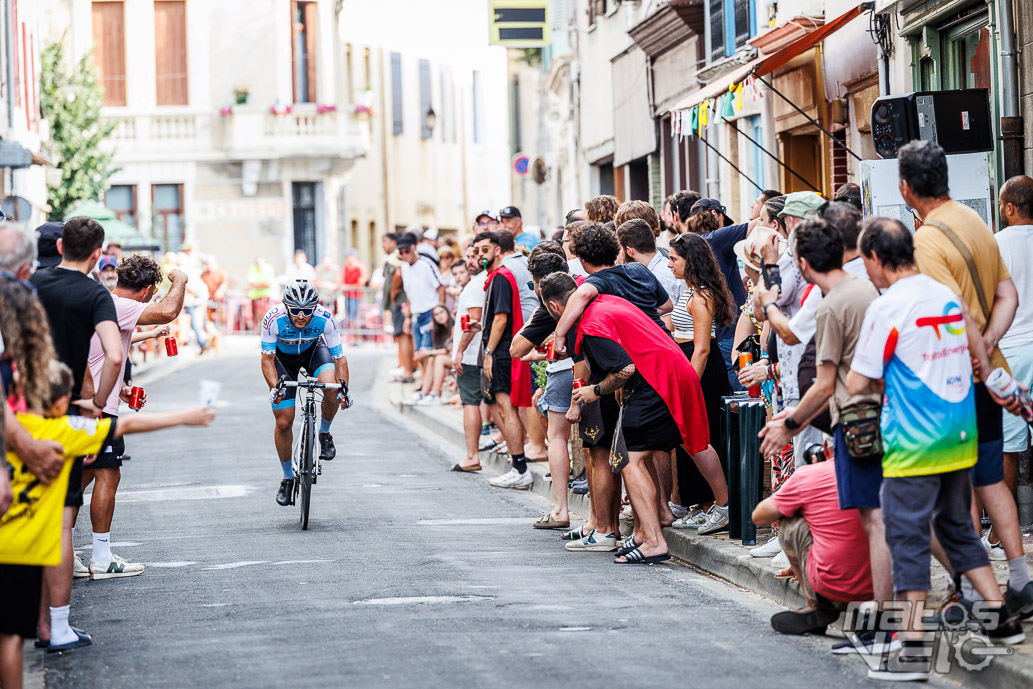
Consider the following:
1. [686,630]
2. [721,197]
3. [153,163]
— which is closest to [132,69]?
[153,163]

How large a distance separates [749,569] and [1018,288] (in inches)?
80.9

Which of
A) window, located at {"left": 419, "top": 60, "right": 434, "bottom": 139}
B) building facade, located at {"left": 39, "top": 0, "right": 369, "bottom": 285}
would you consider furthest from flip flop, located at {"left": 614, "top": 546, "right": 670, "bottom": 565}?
window, located at {"left": 419, "top": 60, "right": 434, "bottom": 139}

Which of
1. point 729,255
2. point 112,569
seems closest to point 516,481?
point 729,255

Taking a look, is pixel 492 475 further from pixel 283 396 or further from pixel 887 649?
pixel 887 649

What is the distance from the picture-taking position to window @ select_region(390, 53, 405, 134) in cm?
5694

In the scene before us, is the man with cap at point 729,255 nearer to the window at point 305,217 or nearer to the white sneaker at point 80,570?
the white sneaker at point 80,570

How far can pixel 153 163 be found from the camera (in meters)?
47.3

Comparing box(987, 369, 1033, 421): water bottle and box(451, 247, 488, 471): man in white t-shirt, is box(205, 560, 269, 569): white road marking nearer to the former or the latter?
box(987, 369, 1033, 421): water bottle

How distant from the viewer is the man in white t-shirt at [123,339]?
9984mm

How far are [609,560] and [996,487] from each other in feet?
10.9

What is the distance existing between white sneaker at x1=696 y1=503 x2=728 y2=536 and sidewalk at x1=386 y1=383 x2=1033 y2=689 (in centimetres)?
7

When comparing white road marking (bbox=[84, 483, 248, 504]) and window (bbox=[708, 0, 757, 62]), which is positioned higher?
window (bbox=[708, 0, 757, 62])

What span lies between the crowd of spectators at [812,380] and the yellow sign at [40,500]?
293cm

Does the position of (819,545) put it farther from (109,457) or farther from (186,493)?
(186,493)
